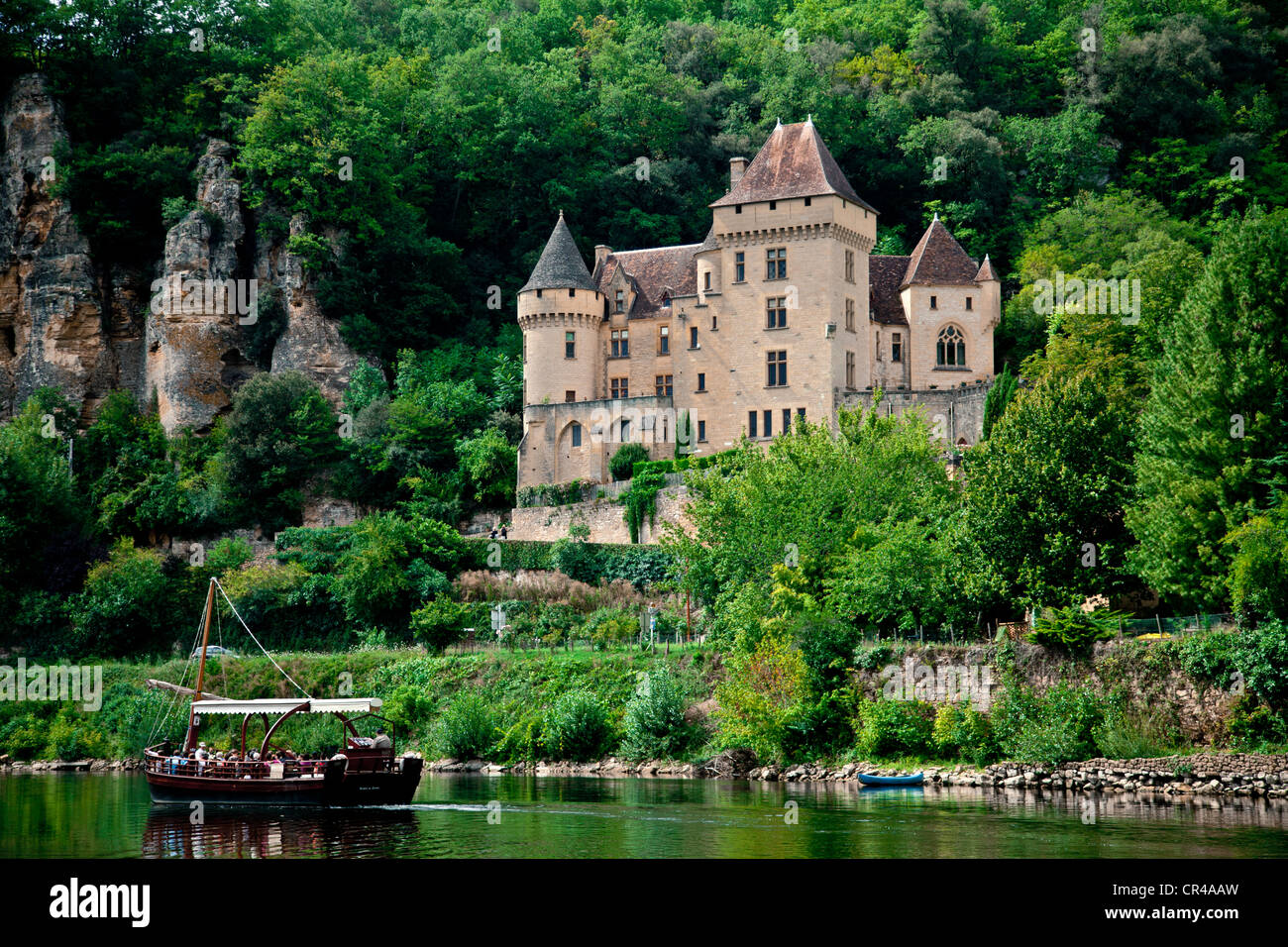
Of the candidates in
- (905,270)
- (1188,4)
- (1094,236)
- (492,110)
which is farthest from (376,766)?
(1188,4)

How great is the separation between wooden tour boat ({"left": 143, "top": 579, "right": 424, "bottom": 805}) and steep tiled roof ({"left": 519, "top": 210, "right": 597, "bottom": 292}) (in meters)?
35.9

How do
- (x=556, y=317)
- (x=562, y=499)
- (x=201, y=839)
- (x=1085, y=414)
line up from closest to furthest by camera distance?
(x=201, y=839)
(x=1085, y=414)
(x=562, y=499)
(x=556, y=317)

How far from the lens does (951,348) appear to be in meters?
70.6

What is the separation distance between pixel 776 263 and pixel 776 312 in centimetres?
242

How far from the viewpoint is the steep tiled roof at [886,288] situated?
236ft

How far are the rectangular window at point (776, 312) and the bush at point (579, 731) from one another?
27.5 m

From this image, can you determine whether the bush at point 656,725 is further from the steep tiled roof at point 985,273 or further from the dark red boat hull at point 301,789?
the steep tiled roof at point 985,273

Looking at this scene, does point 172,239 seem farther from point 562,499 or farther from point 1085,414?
point 1085,414

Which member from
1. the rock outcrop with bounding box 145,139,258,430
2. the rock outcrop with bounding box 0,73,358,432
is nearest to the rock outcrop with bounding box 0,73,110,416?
the rock outcrop with bounding box 0,73,358,432

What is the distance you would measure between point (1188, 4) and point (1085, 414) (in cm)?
5735

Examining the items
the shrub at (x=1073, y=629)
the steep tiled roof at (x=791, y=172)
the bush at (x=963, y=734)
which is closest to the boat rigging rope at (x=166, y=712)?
the bush at (x=963, y=734)

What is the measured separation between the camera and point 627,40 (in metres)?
95.5

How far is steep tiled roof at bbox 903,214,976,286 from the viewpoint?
7112cm

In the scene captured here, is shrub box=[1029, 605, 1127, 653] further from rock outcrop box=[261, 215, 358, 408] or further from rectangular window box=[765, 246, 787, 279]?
rock outcrop box=[261, 215, 358, 408]
